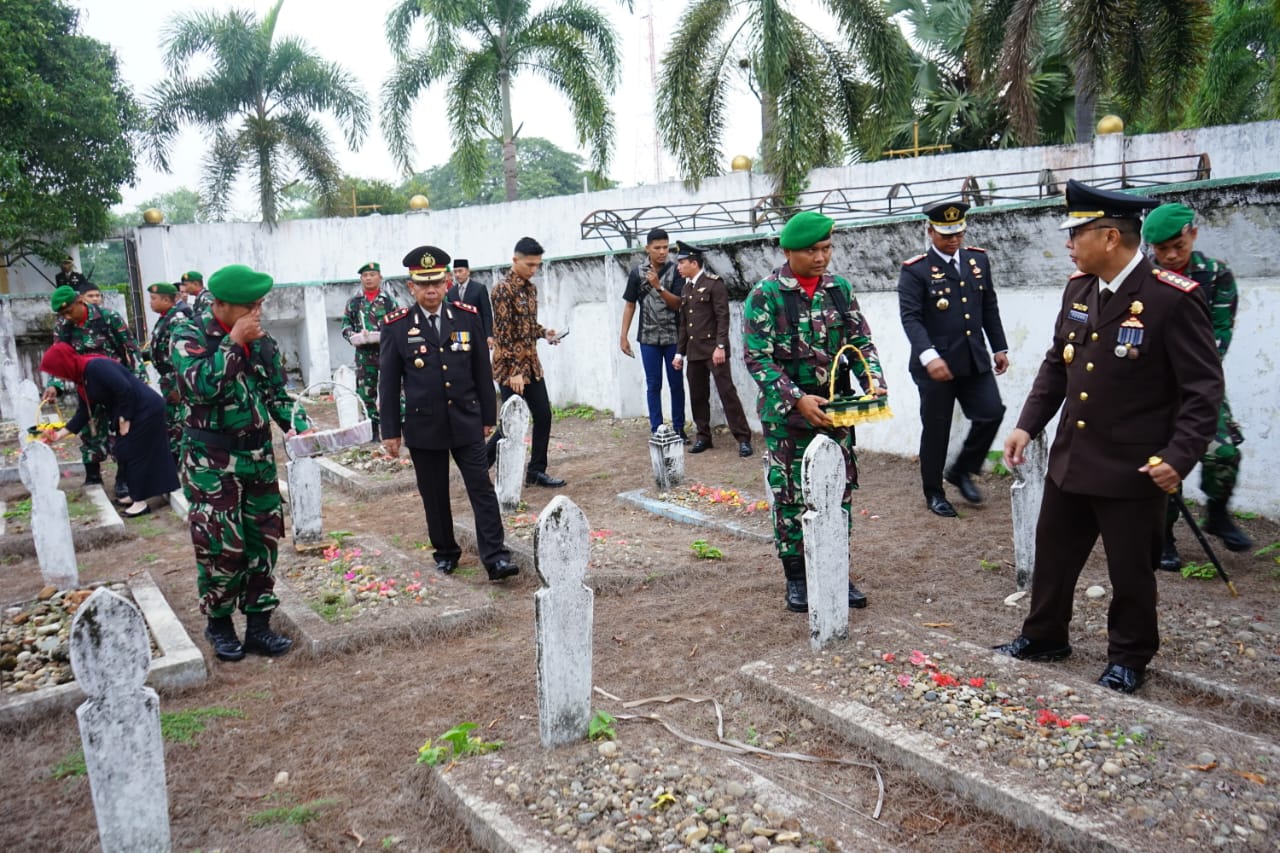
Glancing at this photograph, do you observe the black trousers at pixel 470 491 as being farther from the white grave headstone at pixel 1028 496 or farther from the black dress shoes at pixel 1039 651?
the black dress shoes at pixel 1039 651

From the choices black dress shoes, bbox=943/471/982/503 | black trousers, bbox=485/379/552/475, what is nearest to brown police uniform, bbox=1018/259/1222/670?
black dress shoes, bbox=943/471/982/503

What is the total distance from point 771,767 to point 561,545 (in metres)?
1.12

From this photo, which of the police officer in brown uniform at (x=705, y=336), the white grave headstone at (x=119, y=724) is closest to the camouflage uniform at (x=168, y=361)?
the police officer in brown uniform at (x=705, y=336)

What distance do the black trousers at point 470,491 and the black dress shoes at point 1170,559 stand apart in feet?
12.3

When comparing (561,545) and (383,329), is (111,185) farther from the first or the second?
(561,545)

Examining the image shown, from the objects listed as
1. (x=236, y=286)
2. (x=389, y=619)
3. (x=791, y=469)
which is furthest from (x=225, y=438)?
(x=791, y=469)

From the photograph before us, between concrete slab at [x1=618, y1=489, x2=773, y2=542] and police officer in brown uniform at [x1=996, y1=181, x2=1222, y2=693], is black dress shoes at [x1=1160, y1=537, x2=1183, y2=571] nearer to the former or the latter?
police officer in brown uniform at [x1=996, y1=181, x2=1222, y2=693]

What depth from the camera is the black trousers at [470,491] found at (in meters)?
5.91

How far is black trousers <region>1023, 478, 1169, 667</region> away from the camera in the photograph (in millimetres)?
3654

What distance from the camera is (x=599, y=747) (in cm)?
356

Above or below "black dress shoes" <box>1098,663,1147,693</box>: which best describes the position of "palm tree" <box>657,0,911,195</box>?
above

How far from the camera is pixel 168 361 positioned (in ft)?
32.1

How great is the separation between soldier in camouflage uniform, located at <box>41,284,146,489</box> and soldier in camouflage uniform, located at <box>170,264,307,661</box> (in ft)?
14.9

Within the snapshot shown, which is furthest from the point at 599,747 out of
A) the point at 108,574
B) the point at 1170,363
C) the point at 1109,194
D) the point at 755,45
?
the point at 755,45
